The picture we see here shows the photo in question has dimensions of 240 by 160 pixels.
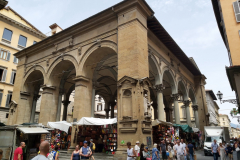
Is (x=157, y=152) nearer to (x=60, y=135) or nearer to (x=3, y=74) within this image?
(x=60, y=135)

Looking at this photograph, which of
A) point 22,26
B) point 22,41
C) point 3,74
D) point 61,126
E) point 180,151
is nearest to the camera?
point 180,151

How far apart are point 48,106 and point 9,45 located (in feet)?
42.0

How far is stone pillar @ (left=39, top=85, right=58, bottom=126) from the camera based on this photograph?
1398cm

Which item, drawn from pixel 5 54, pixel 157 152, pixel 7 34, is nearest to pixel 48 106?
pixel 157 152

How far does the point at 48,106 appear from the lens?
14.4 metres

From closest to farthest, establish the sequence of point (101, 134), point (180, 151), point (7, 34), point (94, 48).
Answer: point (180, 151) → point (101, 134) → point (94, 48) → point (7, 34)

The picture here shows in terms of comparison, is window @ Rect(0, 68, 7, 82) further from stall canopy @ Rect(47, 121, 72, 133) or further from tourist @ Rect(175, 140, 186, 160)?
tourist @ Rect(175, 140, 186, 160)

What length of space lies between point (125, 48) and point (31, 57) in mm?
11066

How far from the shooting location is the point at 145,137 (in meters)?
9.07

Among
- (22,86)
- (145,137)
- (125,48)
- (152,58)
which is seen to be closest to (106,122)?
(145,137)

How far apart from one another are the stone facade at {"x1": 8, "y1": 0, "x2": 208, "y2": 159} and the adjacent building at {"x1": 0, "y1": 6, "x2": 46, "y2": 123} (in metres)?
4.99

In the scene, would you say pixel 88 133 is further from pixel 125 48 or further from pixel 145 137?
pixel 125 48

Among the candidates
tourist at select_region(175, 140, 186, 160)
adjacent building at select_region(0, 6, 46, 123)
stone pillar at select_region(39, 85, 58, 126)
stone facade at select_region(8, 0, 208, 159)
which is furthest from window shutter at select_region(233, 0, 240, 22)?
adjacent building at select_region(0, 6, 46, 123)

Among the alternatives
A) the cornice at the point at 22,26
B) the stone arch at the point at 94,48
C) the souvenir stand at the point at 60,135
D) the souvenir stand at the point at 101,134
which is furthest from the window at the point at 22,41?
the souvenir stand at the point at 101,134
